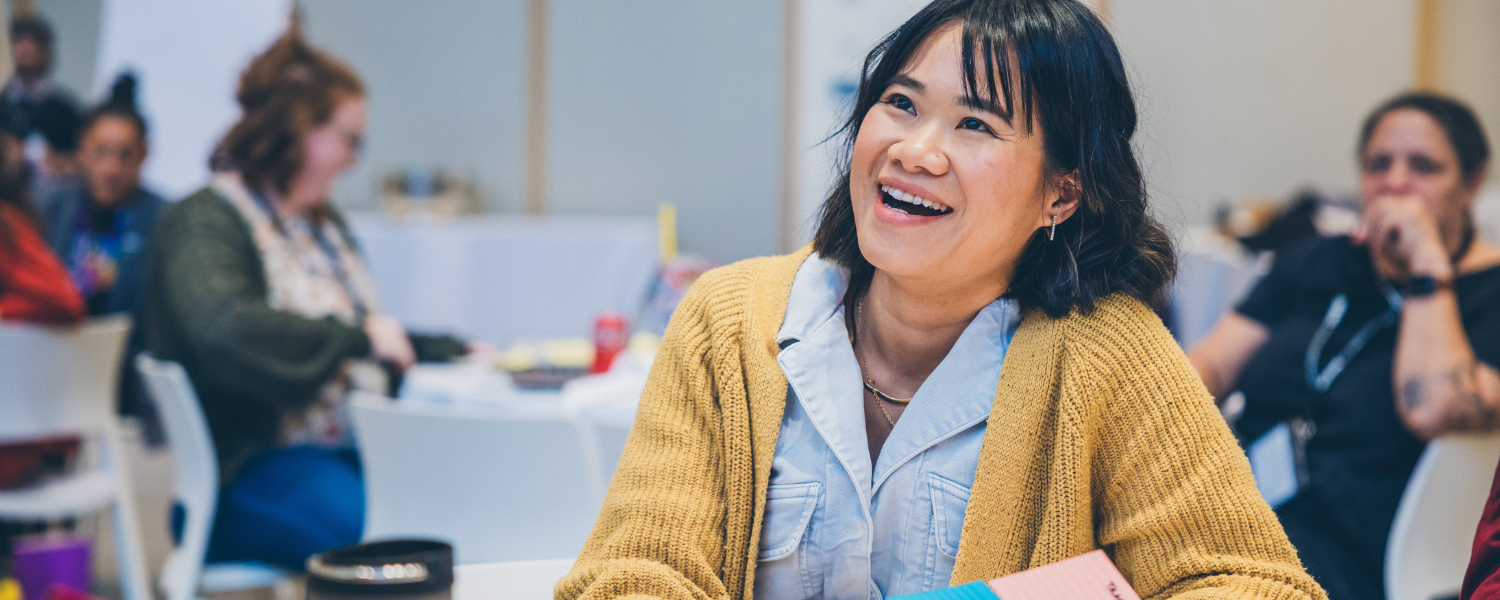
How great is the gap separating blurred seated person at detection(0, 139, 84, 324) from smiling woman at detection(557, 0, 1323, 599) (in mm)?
2334

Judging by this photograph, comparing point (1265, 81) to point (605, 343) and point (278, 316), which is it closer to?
point (605, 343)

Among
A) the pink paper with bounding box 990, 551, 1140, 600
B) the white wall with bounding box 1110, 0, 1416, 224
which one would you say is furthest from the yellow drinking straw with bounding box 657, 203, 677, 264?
the pink paper with bounding box 990, 551, 1140, 600

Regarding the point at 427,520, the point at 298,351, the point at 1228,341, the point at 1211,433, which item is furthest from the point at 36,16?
the point at 1211,433

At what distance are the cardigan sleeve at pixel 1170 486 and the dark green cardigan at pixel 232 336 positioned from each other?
1924 millimetres

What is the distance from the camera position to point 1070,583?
856 mm

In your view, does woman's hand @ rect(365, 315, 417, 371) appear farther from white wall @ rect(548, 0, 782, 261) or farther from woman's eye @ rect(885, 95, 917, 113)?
white wall @ rect(548, 0, 782, 261)

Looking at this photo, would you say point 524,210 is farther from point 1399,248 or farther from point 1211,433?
point 1211,433

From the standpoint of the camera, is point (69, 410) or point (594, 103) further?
point (594, 103)

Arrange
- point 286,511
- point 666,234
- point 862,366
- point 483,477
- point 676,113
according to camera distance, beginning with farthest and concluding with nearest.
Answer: point 676,113, point 666,234, point 286,511, point 483,477, point 862,366

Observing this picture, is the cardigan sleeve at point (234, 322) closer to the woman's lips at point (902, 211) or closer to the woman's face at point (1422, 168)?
the woman's lips at point (902, 211)

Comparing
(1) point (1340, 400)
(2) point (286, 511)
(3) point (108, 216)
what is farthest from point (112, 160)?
(1) point (1340, 400)

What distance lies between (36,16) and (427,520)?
20.0ft

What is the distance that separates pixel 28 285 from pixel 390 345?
1.00m

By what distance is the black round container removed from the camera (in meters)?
0.68
